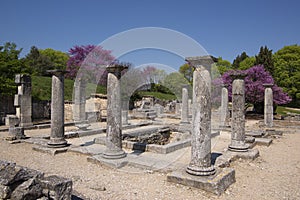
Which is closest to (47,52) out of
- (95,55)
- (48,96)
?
(95,55)

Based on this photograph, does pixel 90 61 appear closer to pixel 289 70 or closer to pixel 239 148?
pixel 239 148

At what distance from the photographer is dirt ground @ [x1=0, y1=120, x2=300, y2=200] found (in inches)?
173

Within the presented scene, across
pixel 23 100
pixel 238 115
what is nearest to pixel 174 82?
pixel 23 100

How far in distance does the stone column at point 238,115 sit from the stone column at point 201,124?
119 inches

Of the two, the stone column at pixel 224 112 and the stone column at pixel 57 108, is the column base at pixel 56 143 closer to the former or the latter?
the stone column at pixel 57 108

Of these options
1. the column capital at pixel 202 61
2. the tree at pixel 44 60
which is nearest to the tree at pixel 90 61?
the tree at pixel 44 60

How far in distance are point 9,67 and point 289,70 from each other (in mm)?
34293

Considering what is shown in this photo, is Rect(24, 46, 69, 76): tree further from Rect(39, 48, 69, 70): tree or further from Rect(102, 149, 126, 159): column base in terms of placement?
Rect(102, 149, 126, 159): column base

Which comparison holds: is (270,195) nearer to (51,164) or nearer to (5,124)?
(51,164)

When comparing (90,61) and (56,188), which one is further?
(90,61)

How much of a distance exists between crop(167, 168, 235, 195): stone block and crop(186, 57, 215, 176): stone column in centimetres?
15

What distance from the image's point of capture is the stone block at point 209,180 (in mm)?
4402

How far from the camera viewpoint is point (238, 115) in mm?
7637

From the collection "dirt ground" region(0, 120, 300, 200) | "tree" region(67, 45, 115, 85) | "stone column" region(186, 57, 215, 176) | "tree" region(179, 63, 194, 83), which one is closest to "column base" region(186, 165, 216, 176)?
"stone column" region(186, 57, 215, 176)
